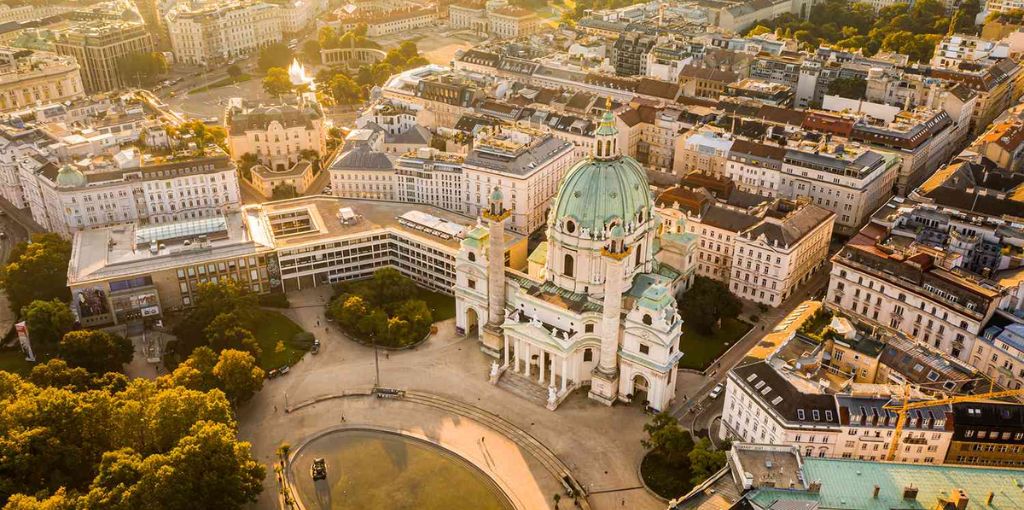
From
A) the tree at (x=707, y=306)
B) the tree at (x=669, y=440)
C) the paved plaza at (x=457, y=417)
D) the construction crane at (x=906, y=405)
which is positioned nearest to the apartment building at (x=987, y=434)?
the construction crane at (x=906, y=405)

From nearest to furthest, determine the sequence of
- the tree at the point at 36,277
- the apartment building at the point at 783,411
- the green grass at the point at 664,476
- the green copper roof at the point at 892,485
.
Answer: the green copper roof at the point at 892,485 → the apartment building at the point at 783,411 → the green grass at the point at 664,476 → the tree at the point at 36,277

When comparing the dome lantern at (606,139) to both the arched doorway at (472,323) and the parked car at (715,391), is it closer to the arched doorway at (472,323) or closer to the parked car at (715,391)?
the arched doorway at (472,323)

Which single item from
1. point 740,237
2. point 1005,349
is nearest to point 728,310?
point 740,237

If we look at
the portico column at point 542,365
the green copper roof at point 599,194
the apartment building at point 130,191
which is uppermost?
the green copper roof at point 599,194

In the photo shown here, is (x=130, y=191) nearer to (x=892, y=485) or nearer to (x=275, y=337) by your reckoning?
(x=275, y=337)

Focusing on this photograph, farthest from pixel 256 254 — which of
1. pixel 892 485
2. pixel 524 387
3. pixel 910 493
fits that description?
pixel 910 493

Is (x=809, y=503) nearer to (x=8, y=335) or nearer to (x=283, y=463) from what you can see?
(x=283, y=463)

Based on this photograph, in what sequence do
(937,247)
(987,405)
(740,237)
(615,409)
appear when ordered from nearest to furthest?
(987,405), (615,409), (937,247), (740,237)
